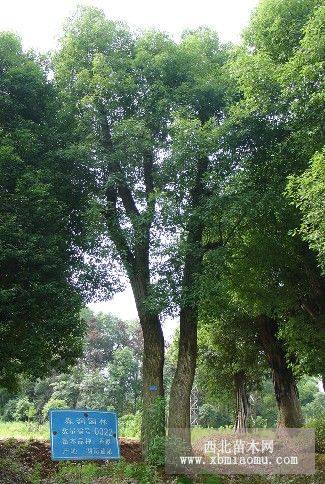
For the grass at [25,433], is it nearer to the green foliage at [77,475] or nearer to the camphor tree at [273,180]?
the green foliage at [77,475]

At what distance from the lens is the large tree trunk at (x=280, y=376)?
1877 centimetres

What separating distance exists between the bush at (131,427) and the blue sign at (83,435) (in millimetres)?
14857

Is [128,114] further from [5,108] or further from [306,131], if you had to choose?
[306,131]

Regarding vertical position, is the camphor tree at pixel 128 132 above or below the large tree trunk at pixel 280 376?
above

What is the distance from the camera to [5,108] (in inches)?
529

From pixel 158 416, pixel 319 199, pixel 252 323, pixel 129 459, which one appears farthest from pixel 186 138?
pixel 252 323

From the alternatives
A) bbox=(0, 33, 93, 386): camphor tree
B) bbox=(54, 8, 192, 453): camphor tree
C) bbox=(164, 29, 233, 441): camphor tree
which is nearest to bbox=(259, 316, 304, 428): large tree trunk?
bbox=(164, 29, 233, 441): camphor tree

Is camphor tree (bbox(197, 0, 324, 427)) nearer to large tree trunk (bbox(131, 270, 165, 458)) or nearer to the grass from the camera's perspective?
Answer: large tree trunk (bbox(131, 270, 165, 458))

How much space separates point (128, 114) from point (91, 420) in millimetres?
9127

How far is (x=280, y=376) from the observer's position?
63.4 feet

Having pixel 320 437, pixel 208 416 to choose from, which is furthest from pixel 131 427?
pixel 208 416

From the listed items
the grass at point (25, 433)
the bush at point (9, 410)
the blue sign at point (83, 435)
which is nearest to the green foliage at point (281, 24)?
the blue sign at point (83, 435)

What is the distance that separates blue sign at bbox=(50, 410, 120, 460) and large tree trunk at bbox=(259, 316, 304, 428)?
11934 millimetres

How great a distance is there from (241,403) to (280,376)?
12.1ft
